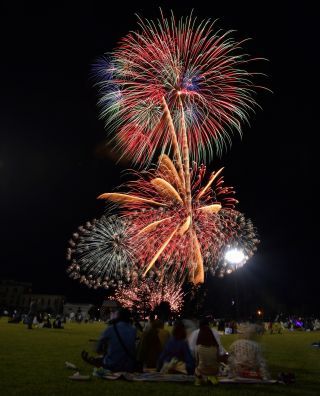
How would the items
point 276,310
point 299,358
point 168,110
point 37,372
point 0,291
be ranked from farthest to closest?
point 0,291 → point 276,310 → point 168,110 → point 299,358 → point 37,372

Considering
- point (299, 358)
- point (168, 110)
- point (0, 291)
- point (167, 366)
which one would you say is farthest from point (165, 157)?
point (0, 291)

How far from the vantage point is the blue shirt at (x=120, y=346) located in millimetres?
10211

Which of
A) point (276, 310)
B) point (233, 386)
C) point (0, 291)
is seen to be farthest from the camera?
point (0, 291)

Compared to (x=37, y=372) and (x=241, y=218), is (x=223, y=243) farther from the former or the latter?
(x=37, y=372)

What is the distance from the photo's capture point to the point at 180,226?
31.3m

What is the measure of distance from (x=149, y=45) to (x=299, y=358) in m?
17.5

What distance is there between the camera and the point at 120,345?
1021 cm

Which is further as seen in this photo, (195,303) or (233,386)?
(195,303)

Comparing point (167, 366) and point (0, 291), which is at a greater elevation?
point (0, 291)

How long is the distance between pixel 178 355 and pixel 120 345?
4.91 feet

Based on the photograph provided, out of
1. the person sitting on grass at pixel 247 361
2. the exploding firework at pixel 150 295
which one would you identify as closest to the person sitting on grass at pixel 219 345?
the person sitting on grass at pixel 247 361

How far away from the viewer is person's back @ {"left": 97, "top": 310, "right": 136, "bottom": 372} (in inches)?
402

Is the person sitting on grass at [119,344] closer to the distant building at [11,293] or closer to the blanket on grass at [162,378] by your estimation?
the blanket on grass at [162,378]

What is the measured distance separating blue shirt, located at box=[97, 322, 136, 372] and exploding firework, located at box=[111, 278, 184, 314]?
34250mm
